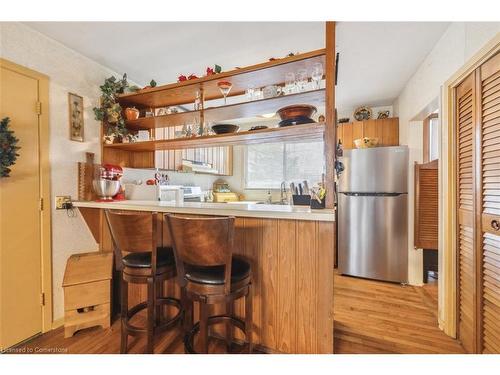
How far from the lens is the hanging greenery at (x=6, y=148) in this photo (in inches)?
59.2

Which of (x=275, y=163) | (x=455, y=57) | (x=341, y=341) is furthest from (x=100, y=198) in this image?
(x=455, y=57)

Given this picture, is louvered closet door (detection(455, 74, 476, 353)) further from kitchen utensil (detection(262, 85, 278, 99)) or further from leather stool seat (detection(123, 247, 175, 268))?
leather stool seat (detection(123, 247, 175, 268))

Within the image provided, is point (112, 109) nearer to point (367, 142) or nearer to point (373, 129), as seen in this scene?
point (367, 142)

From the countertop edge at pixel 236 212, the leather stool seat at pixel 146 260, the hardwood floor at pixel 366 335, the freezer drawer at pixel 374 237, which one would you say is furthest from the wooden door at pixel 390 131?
the leather stool seat at pixel 146 260

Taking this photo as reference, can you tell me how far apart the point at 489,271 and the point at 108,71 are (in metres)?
3.54

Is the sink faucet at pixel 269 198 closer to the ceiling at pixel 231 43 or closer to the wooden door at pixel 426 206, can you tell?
the wooden door at pixel 426 206

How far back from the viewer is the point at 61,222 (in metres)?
1.95

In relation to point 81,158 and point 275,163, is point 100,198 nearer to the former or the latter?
point 81,158

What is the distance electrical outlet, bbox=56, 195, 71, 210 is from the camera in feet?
6.29

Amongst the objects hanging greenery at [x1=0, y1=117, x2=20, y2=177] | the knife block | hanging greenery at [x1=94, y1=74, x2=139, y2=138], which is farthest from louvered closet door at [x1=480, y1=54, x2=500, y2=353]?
hanging greenery at [x1=0, y1=117, x2=20, y2=177]

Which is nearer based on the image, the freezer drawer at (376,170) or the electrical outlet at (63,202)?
the electrical outlet at (63,202)

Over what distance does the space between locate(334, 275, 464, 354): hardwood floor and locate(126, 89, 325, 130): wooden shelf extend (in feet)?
6.03

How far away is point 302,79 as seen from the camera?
1.65m

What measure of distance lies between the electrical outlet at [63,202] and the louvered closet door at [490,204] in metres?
3.11
